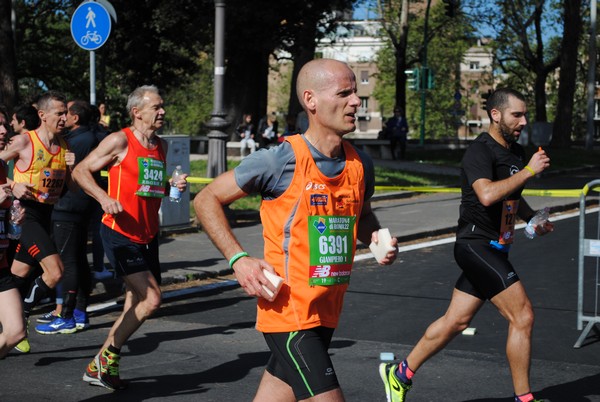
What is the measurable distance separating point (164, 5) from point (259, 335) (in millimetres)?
25468

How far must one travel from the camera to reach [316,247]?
4359 mm

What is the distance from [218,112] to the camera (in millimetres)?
15664

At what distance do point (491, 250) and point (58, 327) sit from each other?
399 cm

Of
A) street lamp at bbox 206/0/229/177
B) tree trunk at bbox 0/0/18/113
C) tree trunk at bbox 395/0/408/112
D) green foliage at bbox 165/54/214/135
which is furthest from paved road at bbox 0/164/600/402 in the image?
green foliage at bbox 165/54/214/135

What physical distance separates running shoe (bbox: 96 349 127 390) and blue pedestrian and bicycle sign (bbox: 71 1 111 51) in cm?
709

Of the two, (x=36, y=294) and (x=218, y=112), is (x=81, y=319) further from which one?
(x=218, y=112)

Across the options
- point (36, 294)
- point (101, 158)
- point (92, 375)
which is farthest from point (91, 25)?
point (92, 375)

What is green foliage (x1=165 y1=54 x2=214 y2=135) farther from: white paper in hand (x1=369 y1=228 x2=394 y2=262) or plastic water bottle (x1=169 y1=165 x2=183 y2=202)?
white paper in hand (x1=369 y1=228 x2=394 y2=262)

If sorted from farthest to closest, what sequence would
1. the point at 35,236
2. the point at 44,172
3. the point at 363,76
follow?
the point at 363,76 < the point at 44,172 < the point at 35,236

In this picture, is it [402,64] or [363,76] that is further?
[363,76]

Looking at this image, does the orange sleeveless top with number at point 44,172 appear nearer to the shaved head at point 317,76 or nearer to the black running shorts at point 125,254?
the black running shorts at point 125,254

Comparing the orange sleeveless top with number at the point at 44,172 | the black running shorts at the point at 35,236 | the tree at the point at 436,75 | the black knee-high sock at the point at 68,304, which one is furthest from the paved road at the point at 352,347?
the tree at the point at 436,75

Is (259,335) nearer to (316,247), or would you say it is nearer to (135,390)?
(135,390)

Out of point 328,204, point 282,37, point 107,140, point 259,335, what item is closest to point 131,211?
point 107,140
